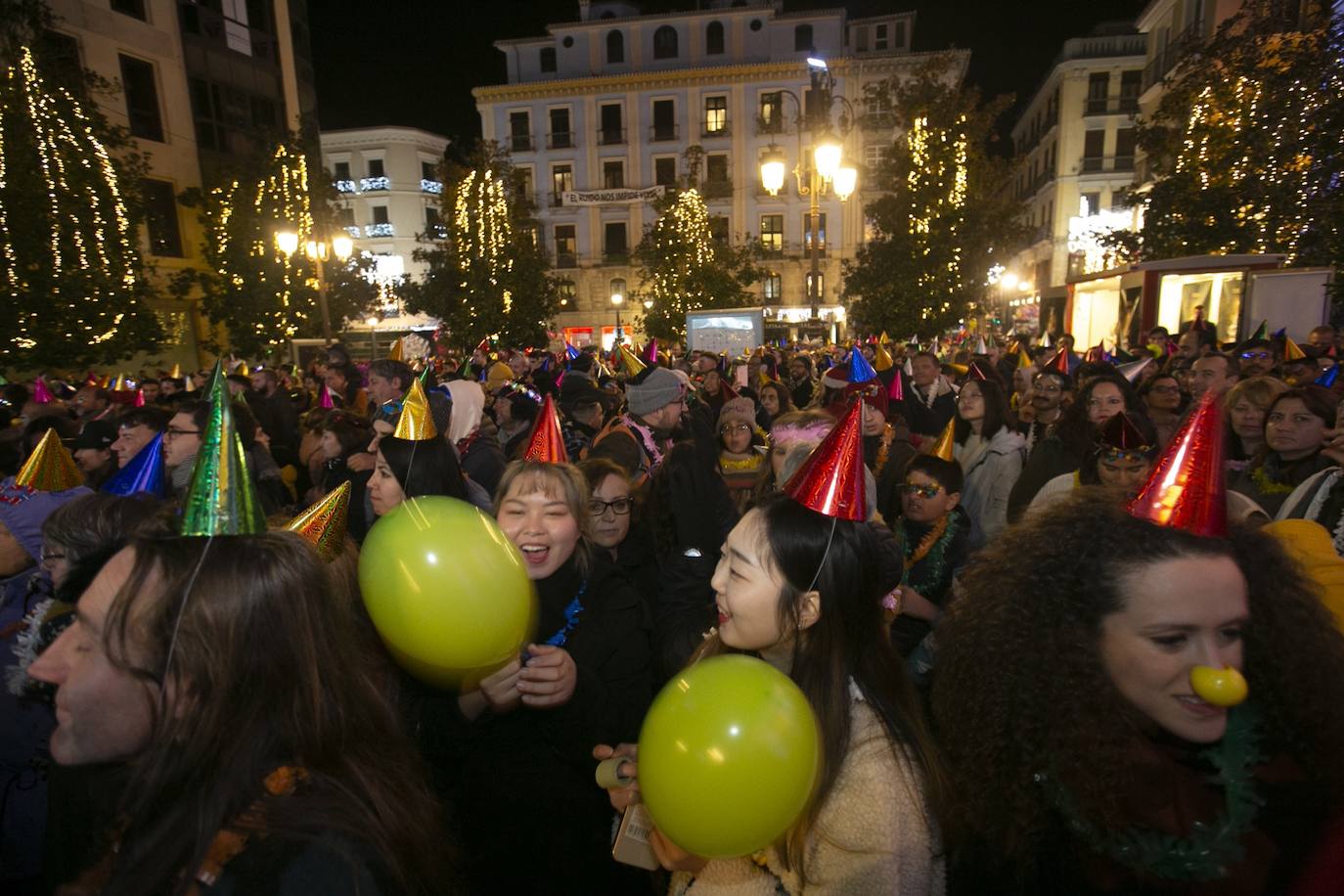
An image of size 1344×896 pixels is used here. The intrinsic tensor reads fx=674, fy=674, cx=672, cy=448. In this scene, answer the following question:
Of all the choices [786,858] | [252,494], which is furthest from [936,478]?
[252,494]

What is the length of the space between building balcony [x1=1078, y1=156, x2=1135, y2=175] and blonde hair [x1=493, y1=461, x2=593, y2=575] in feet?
155

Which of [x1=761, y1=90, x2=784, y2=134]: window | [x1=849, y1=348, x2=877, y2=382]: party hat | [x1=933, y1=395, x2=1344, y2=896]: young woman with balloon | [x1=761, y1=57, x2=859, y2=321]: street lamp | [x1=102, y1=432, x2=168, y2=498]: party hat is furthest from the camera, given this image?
[x1=761, y1=90, x2=784, y2=134]: window

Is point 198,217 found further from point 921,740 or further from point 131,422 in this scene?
point 921,740

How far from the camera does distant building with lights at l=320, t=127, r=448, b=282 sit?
48.3 meters

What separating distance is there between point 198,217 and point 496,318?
32.2 ft

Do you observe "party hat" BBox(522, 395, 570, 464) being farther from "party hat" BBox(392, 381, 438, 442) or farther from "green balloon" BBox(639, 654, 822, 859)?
"green balloon" BBox(639, 654, 822, 859)

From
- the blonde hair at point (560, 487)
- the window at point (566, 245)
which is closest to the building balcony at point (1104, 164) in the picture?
the window at point (566, 245)

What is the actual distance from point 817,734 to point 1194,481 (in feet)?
3.35

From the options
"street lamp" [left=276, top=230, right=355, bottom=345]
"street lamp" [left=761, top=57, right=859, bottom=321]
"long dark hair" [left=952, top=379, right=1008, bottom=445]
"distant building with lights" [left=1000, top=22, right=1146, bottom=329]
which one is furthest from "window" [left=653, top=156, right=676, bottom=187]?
"long dark hair" [left=952, top=379, right=1008, bottom=445]

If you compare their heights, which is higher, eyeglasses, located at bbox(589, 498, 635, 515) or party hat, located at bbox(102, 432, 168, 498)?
party hat, located at bbox(102, 432, 168, 498)

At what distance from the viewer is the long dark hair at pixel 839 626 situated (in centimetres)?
167

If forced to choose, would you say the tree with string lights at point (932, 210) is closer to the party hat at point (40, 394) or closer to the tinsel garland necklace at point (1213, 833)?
the party hat at point (40, 394)

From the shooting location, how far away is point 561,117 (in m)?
Result: 43.3

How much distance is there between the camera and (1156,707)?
1.46m
